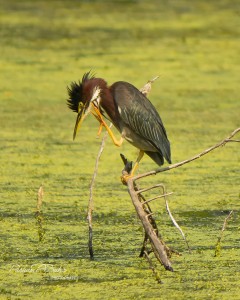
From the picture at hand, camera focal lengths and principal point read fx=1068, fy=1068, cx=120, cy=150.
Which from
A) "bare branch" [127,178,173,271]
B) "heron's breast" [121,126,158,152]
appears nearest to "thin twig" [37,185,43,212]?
"heron's breast" [121,126,158,152]

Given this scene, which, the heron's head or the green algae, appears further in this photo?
the heron's head

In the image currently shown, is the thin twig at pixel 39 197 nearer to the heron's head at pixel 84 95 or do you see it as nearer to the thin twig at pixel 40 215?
the thin twig at pixel 40 215

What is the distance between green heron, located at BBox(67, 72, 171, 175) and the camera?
4117 mm

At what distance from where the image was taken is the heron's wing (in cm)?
422

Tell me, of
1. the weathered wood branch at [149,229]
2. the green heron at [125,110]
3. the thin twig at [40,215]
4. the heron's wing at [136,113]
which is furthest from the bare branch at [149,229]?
the thin twig at [40,215]

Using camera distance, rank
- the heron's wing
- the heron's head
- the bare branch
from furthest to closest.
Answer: the heron's wing < the heron's head < the bare branch

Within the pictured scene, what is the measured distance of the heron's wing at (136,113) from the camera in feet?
13.9

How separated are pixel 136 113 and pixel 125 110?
0.05 meters

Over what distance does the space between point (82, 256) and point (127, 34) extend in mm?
6046

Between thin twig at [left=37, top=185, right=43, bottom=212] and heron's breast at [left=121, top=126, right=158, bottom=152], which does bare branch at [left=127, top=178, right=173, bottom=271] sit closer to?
heron's breast at [left=121, top=126, right=158, bottom=152]

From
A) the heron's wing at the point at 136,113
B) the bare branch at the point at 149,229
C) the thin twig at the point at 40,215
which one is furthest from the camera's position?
the thin twig at the point at 40,215

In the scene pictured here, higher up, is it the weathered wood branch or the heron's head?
the heron's head

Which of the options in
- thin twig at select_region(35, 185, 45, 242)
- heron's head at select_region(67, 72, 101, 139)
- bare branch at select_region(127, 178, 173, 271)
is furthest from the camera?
thin twig at select_region(35, 185, 45, 242)

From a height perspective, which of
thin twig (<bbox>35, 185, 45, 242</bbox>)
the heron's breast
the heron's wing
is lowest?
thin twig (<bbox>35, 185, 45, 242</bbox>)
